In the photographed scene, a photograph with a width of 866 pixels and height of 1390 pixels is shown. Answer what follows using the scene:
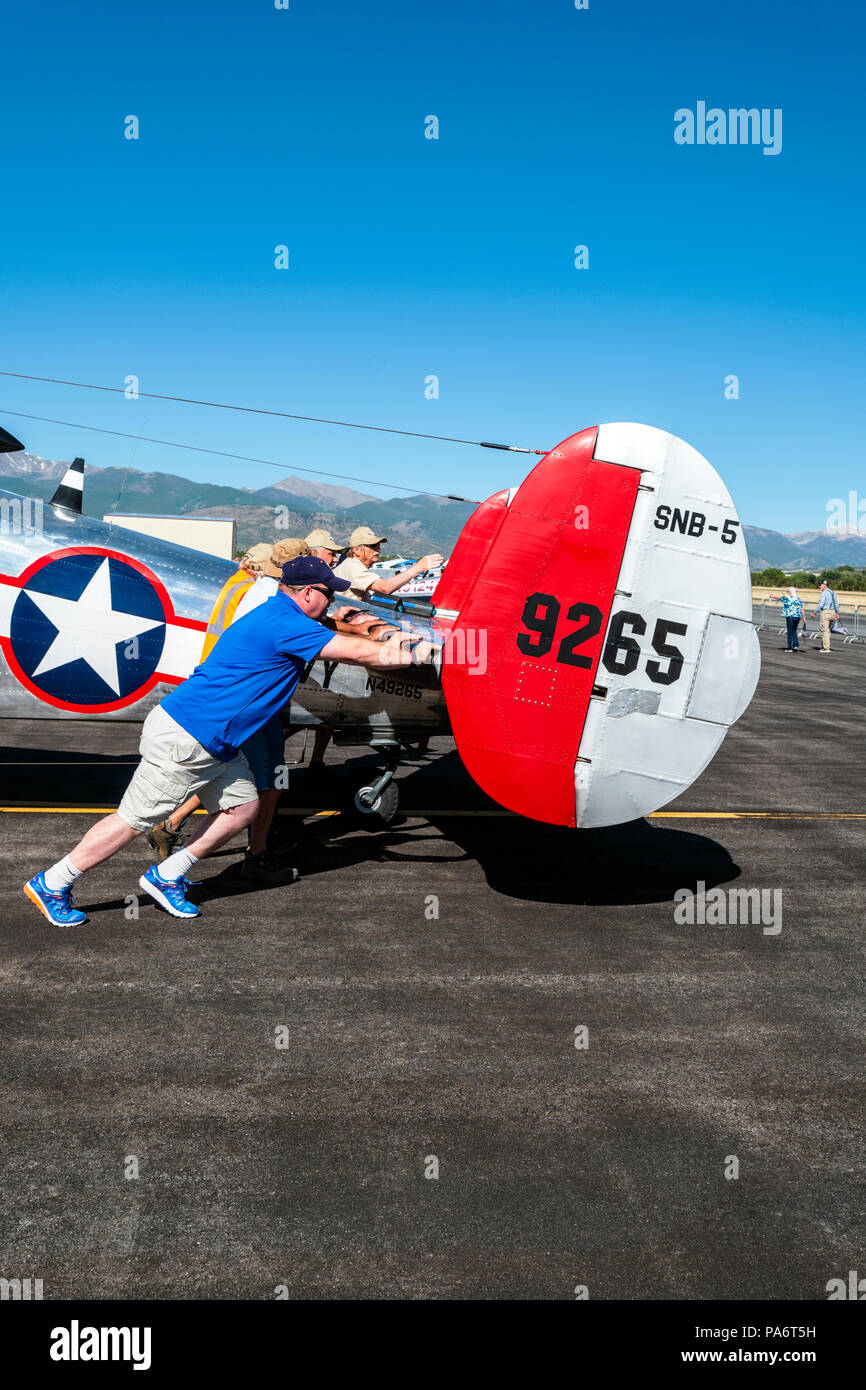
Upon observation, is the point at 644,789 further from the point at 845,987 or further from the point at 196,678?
the point at 196,678

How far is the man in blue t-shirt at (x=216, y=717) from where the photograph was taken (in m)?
5.38

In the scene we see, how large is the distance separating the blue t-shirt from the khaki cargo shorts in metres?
0.06

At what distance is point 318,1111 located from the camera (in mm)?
3736

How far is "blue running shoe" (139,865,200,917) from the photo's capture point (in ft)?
18.6

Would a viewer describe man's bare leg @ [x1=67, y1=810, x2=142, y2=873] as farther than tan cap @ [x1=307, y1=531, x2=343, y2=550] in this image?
No

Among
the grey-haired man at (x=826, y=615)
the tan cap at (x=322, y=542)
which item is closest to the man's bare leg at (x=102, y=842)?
the tan cap at (x=322, y=542)

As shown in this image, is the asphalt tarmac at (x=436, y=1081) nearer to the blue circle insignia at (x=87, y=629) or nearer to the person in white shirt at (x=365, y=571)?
the blue circle insignia at (x=87, y=629)

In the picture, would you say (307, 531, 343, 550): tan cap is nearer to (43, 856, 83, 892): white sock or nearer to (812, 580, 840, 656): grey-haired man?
(43, 856, 83, 892): white sock

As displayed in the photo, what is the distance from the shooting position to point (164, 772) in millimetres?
5402

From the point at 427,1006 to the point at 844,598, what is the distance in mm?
60822

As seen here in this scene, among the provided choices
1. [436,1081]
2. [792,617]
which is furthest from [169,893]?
[792,617]

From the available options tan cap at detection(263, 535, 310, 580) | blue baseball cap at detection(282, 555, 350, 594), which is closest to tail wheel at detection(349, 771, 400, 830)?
tan cap at detection(263, 535, 310, 580)

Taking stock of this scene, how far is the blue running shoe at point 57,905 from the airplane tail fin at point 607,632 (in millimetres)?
2382
